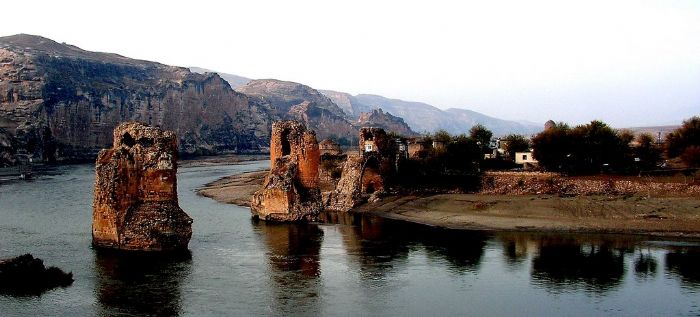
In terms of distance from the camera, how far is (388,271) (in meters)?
37.6

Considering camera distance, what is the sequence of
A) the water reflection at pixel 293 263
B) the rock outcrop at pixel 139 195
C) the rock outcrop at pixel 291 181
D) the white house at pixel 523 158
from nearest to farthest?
the water reflection at pixel 293 263, the rock outcrop at pixel 139 195, the rock outcrop at pixel 291 181, the white house at pixel 523 158

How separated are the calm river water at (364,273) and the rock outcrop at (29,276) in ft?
2.93

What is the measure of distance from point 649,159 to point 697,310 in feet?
148

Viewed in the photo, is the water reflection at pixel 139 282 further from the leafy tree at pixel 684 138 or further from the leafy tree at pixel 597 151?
the leafy tree at pixel 684 138

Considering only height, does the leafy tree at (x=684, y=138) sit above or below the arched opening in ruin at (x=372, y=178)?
above

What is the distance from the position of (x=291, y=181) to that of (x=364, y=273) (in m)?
19.9

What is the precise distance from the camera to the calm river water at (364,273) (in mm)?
30219

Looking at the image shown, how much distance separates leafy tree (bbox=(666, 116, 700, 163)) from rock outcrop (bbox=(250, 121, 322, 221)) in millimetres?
39882

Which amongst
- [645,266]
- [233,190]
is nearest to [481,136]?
[233,190]

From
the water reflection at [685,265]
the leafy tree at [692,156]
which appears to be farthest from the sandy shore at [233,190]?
the leafy tree at [692,156]

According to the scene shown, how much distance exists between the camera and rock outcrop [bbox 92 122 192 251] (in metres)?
39.5

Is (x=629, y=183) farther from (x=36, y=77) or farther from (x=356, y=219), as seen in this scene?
(x=36, y=77)

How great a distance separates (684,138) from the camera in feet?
247

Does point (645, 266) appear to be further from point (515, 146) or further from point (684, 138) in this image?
point (515, 146)
